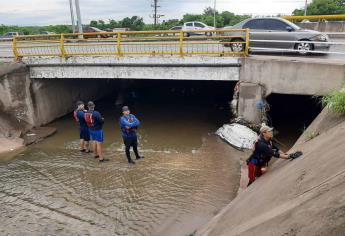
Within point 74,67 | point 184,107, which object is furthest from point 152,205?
point 184,107

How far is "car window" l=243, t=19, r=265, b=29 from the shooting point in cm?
1270

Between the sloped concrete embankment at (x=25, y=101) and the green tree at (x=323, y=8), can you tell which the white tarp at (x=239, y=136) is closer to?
the sloped concrete embankment at (x=25, y=101)

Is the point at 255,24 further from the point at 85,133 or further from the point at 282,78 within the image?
the point at 85,133

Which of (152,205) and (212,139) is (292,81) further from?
(152,205)

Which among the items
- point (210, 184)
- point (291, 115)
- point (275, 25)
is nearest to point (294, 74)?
point (275, 25)

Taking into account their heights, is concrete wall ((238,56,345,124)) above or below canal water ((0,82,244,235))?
above

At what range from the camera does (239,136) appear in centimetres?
1028

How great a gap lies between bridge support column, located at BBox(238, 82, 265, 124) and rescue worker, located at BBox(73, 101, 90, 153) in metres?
5.09

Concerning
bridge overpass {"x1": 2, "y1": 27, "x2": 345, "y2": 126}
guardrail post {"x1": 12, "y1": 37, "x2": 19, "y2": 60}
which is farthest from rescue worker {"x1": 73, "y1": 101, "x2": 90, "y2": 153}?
guardrail post {"x1": 12, "y1": 37, "x2": 19, "y2": 60}

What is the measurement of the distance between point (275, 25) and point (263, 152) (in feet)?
26.5

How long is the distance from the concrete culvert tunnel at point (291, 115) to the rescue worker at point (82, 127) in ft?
20.5

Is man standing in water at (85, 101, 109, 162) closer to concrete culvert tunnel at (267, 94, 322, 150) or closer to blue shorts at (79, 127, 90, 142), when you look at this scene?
blue shorts at (79, 127, 90, 142)

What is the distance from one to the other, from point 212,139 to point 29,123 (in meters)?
7.11

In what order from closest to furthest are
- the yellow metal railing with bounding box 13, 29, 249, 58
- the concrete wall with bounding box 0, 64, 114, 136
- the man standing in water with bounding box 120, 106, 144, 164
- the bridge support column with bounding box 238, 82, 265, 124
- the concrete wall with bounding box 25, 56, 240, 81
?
the man standing in water with bounding box 120, 106, 144, 164 → the bridge support column with bounding box 238, 82, 265, 124 → the yellow metal railing with bounding box 13, 29, 249, 58 → the concrete wall with bounding box 25, 56, 240, 81 → the concrete wall with bounding box 0, 64, 114, 136
